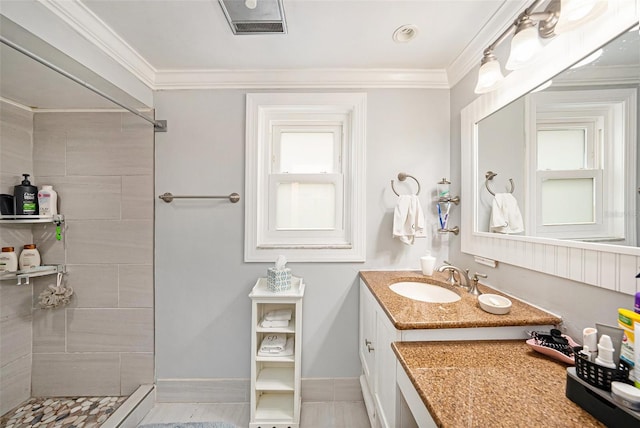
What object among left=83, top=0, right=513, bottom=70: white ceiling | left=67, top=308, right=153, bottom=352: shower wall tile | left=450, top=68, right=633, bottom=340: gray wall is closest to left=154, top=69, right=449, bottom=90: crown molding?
left=83, top=0, right=513, bottom=70: white ceiling

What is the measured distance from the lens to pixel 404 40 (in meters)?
1.27

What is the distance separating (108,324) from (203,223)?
910 millimetres

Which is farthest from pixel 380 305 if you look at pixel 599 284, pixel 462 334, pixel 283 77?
pixel 283 77

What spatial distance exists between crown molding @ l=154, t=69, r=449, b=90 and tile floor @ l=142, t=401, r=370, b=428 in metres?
2.09

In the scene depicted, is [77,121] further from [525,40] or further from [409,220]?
[525,40]

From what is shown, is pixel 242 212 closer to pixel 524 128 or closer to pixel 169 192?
pixel 169 192

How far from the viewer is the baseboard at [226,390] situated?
5.04ft

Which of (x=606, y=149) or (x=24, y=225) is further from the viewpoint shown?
(x=24, y=225)

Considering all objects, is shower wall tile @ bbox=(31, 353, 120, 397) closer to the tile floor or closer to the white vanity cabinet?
the tile floor

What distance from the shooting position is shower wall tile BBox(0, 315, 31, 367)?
1.43 meters

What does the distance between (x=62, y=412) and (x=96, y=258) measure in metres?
0.94

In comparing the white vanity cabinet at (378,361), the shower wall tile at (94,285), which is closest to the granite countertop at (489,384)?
the white vanity cabinet at (378,361)

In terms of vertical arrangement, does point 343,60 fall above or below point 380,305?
above

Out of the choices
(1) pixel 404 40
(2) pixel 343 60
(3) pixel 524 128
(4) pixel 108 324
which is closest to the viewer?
(3) pixel 524 128
